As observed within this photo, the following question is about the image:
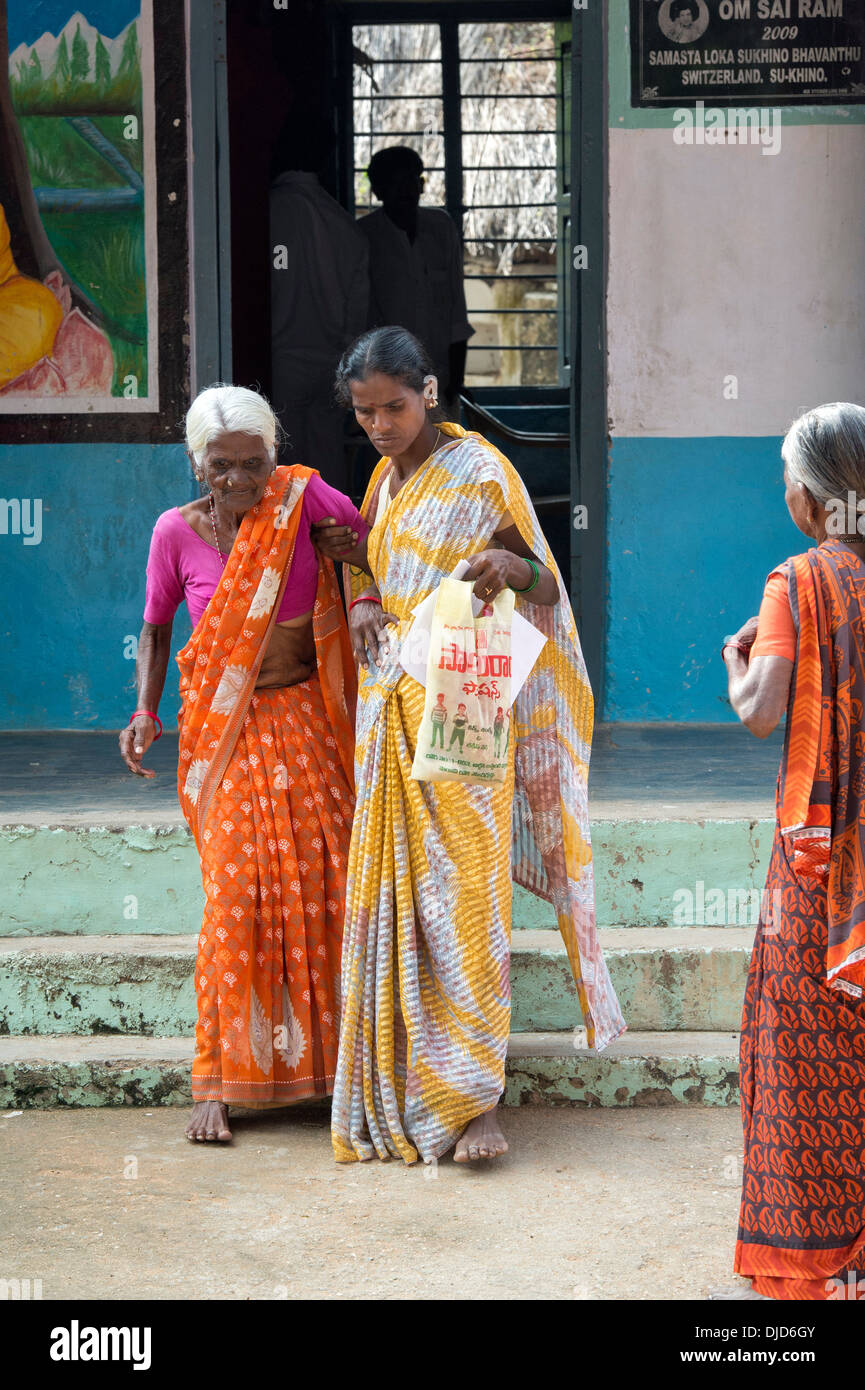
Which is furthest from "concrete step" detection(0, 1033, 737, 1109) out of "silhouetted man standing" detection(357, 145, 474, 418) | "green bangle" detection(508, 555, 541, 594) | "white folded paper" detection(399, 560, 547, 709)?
"silhouetted man standing" detection(357, 145, 474, 418)

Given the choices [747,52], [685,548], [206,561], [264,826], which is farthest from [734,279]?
[264,826]

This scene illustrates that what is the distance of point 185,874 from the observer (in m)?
4.30

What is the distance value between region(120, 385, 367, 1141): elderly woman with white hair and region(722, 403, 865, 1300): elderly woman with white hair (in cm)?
127

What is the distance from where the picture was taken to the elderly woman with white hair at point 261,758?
360 centimetres

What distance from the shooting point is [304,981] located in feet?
12.0

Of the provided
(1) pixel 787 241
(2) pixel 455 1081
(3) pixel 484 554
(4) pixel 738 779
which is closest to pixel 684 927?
(4) pixel 738 779

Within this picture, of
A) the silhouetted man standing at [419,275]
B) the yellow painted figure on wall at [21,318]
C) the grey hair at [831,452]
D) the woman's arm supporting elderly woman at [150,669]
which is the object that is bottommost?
the woman's arm supporting elderly woman at [150,669]

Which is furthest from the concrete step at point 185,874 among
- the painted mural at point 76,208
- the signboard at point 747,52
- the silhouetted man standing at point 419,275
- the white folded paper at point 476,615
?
the silhouetted man standing at point 419,275

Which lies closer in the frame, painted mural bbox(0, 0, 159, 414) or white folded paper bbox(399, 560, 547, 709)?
white folded paper bbox(399, 560, 547, 709)

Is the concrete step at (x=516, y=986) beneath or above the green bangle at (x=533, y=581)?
beneath

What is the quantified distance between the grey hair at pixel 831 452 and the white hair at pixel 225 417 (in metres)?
1.30

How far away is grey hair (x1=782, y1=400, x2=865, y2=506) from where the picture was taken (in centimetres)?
257

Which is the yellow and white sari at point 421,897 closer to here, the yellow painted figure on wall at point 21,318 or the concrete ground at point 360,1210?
the concrete ground at point 360,1210

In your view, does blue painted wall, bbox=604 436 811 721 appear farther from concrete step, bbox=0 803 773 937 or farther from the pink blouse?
the pink blouse
